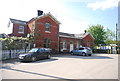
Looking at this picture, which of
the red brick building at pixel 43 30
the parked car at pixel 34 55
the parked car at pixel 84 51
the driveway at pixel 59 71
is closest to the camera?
the driveway at pixel 59 71

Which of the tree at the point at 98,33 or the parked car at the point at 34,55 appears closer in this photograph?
the parked car at the point at 34,55

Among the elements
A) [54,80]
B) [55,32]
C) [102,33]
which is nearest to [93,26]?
[102,33]

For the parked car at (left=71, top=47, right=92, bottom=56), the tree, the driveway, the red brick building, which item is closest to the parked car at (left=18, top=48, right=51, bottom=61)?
the driveway

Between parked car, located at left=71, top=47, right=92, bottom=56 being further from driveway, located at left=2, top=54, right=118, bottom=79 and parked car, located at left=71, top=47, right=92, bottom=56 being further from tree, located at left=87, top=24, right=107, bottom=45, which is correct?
tree, located at left=87, top=24, right=107, bottom=45

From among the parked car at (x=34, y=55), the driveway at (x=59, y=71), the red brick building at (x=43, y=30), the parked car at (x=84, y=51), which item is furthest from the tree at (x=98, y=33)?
the driveway at (x=59, y=71)

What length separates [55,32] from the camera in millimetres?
23219

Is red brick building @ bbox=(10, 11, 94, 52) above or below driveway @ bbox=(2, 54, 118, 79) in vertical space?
above

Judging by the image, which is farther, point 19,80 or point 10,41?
point 10,41

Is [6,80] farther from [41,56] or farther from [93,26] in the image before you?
[93,26]

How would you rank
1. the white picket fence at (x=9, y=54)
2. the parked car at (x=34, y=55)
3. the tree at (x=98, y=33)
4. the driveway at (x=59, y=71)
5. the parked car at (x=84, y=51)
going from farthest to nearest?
the tree at (x=98, y=33) → the parked car at (x=84, y=51) → the white picket fence at (x=9, y=54) → the parked car at (x=34, y=55) → the driveway at (x=59, y=71)

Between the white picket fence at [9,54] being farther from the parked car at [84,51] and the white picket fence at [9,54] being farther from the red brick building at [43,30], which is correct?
the parked car at [84,51]

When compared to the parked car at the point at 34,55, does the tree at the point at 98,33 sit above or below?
above

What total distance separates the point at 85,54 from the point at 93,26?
30.3m

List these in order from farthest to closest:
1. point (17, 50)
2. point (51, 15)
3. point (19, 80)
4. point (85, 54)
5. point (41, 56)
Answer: point (51, 15), point (85, 54), point (17, 50), point (41, 56), point (19, 80)
